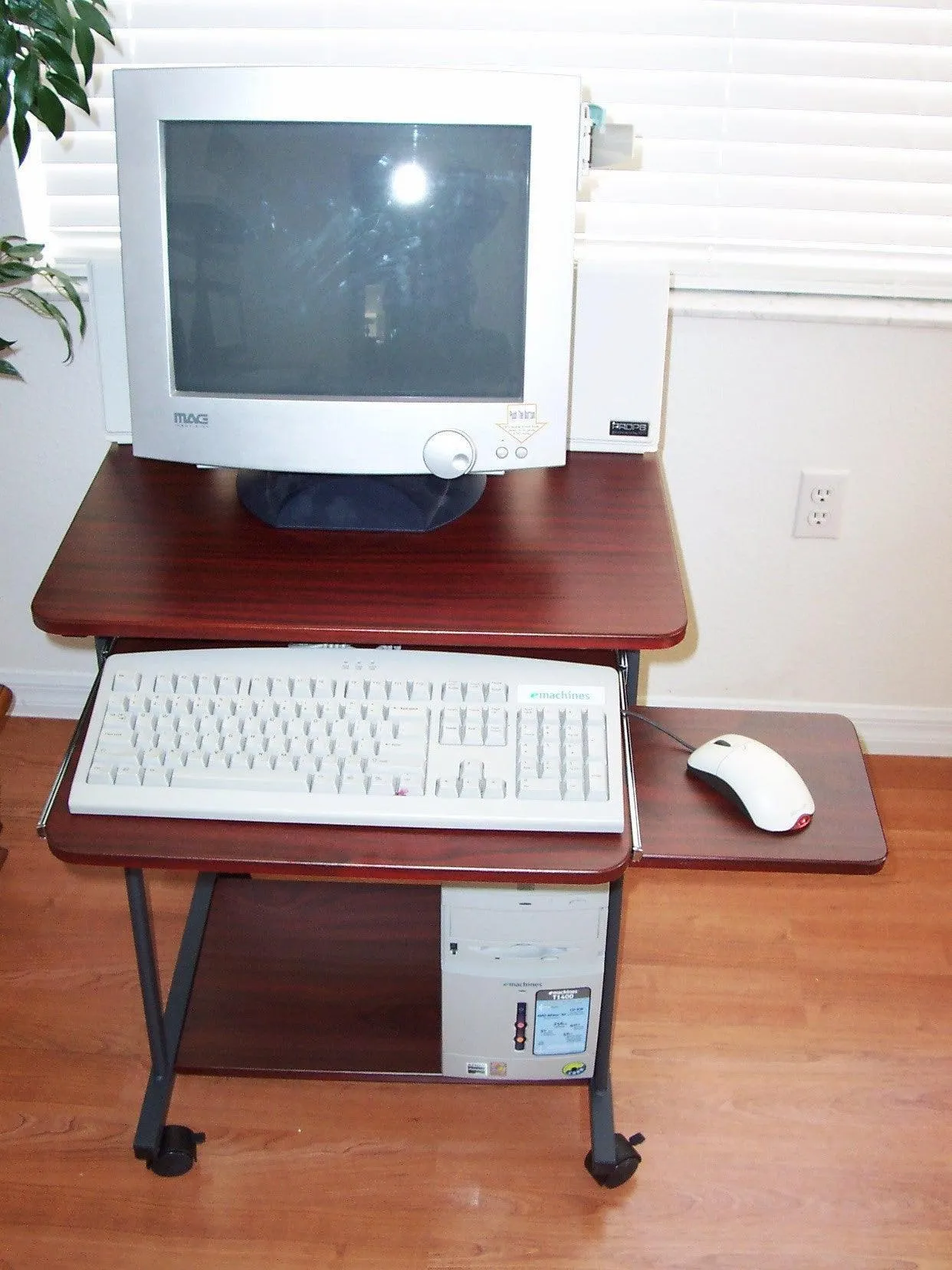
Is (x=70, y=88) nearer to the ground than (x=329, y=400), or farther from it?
farther from it

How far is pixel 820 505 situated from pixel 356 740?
1.10 meters

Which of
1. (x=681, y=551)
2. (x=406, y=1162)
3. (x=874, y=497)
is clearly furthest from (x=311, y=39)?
(x=406, y=1162)

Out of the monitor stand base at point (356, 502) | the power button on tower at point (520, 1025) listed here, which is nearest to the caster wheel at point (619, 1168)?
the power button on tower at point (520, 1025)

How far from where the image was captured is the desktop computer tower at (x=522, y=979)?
148cm

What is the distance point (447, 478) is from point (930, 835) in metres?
1.11

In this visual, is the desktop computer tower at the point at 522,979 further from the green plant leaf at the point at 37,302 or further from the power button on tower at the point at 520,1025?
the green plant leaf at the point at 37,302

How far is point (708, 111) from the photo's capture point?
181cm

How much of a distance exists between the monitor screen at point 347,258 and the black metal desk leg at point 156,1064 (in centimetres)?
61

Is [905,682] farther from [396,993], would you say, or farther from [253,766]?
[253,766]

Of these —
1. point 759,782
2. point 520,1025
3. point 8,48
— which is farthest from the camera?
point 520,1025

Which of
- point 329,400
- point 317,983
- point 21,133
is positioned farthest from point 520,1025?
point 21,133

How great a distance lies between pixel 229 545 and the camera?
4.48ft

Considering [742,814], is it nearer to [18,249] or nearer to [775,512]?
[775,512]

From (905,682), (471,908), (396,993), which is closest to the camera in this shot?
(471,908)
